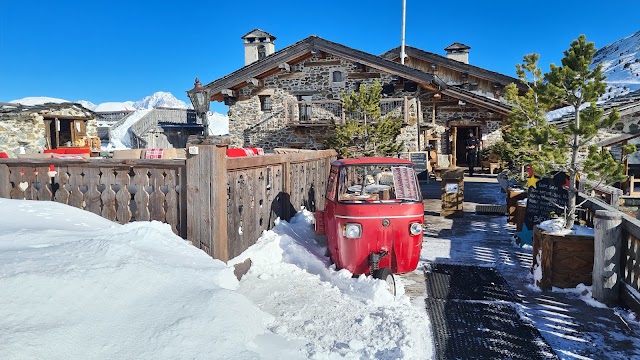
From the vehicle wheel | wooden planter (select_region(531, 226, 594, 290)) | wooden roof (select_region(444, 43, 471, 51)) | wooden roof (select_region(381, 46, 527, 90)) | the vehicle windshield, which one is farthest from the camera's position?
wooden roof (select_region(444, 43, 471, 51))

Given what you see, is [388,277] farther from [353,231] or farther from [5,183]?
[5,183]

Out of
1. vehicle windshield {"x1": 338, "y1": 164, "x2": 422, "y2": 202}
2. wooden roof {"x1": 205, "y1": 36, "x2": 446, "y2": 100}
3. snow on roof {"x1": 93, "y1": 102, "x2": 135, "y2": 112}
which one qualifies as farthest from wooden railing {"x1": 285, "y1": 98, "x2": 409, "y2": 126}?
snow on roof {"x1": 93, "y1": 102, "x2": 135, "y2": 112}

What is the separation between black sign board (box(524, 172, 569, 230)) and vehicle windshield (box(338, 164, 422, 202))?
A: 6.93 ft

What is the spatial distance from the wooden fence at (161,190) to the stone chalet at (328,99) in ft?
44.0

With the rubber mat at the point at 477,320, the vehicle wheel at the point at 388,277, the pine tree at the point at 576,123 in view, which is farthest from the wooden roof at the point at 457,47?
the vehicle wheel at the point at 388,277

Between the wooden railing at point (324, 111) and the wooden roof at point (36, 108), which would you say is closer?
the wooden railing at point (324, 111)

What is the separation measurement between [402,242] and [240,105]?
672 inches

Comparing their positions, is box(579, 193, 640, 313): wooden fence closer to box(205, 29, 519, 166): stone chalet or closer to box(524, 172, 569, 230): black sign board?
box(524, 172, 569, 230): black sign board

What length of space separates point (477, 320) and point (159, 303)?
9.61ft

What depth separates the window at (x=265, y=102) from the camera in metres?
20.6

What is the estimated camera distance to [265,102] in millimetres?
20734

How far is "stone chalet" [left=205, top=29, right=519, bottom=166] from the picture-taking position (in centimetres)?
1852

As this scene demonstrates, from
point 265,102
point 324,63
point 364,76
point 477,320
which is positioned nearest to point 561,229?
→ point 477,320

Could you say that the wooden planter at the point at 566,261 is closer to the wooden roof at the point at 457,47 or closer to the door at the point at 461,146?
the door at the point at 461,146
